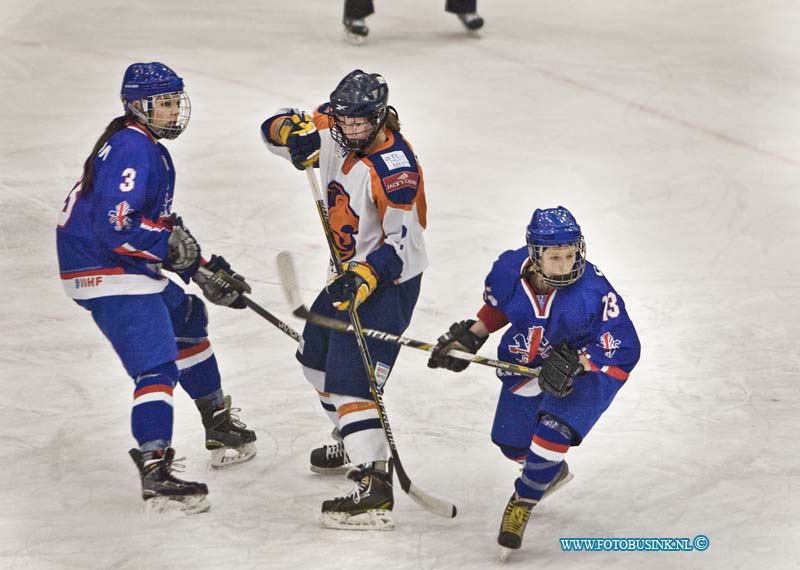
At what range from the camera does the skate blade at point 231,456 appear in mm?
4133

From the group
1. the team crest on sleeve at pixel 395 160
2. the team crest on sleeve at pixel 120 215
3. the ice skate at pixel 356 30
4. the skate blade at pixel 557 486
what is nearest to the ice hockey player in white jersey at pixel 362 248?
the team crest on sleeve at pixel 395 160

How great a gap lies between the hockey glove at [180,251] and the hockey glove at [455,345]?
2.49 ft

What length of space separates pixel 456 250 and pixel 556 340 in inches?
86.7

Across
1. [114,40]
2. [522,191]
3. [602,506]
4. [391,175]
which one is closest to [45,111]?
[114,40]

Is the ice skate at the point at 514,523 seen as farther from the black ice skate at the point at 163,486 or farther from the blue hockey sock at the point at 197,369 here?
the blue hockey sock at the point at 197,369

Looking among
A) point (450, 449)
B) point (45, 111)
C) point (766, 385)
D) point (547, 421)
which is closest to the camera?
point (547, 421)

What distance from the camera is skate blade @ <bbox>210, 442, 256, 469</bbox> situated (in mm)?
4133

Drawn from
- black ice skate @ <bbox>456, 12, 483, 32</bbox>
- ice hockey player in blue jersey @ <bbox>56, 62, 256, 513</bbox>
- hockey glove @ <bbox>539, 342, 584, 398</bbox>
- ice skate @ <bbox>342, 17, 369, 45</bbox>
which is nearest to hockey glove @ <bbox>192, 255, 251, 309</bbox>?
ice hockey player in blue jersey @ <bbox>56, 62, 256, 513</bbox>

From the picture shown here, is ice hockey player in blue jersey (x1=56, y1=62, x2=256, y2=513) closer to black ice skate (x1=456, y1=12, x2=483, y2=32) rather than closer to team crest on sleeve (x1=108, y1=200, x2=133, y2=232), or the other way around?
team crest on sleeve (x1=108, y1=200, x2=133, y2=232)

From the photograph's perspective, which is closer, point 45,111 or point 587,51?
point 45,111

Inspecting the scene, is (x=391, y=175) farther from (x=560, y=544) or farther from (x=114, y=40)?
(x=114, y=40)

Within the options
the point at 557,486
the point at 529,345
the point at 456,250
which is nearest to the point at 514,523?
the point at 557,486

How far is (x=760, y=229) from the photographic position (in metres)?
6.09

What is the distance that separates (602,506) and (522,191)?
279 centimetres
